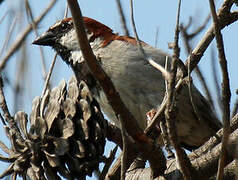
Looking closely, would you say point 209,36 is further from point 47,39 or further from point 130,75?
point 47,39

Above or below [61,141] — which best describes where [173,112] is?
above

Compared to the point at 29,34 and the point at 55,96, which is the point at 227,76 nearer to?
the point at 55,96

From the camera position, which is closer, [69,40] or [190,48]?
[190,48]

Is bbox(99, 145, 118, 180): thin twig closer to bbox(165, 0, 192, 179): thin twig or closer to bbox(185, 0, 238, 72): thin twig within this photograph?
bbox(165, 0, 192, 179): thin twig

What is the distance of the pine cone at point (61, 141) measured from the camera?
75.9 inches

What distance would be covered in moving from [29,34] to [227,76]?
1657 millimetres

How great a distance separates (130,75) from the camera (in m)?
2.85

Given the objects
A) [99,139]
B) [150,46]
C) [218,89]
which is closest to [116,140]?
[99,139]

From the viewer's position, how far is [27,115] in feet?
6.69

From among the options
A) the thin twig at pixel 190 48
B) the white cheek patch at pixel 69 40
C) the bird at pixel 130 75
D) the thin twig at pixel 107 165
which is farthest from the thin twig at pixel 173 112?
the white cheek patch at pixel 69 40

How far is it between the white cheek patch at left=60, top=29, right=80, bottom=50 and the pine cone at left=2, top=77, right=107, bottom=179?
3.59 ft

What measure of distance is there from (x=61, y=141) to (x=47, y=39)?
1.31 meters

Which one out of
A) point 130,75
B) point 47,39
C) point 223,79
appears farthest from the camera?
point 47,39

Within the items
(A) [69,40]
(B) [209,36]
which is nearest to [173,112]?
(B) [209,36]
